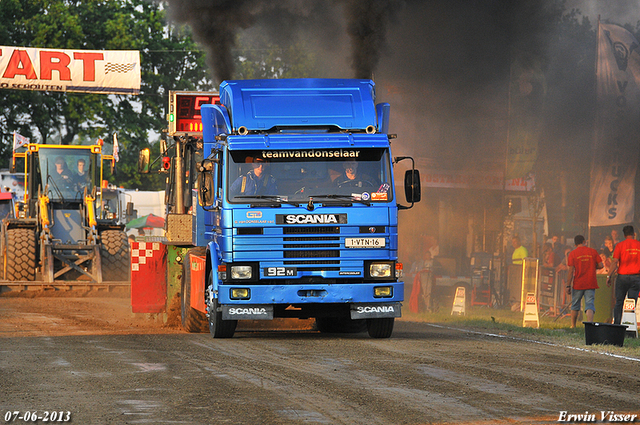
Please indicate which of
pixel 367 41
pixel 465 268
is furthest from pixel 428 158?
pixel 367 41

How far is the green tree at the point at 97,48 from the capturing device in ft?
135

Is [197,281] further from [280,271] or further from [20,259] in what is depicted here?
[20,259]

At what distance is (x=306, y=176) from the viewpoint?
39.0 feet

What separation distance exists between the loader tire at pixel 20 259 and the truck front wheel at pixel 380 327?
500 inches

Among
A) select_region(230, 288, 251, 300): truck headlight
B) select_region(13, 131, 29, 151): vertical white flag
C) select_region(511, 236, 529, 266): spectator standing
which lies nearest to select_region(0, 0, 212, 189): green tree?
select_region(13, 131, 29, 151): vertical white flag

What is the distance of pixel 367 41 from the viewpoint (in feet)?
60.1

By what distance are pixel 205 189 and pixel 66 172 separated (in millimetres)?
13232

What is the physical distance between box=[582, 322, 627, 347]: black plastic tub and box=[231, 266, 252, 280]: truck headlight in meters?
4.71

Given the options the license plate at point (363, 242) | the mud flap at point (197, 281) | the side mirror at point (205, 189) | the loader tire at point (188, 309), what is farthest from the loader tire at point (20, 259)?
the license plate at point (363, 242)

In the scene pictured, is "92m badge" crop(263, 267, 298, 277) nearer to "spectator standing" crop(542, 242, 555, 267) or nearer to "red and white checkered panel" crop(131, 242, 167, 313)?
"red and white checkered panel" crop(131, 242, 167, 313)

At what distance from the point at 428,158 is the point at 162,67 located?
26.6 meters

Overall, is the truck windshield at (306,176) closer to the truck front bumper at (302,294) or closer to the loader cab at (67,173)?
the truck front bumper at (302,294)

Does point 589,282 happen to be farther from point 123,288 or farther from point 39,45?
point 39,45

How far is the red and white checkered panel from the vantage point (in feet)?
52.0
